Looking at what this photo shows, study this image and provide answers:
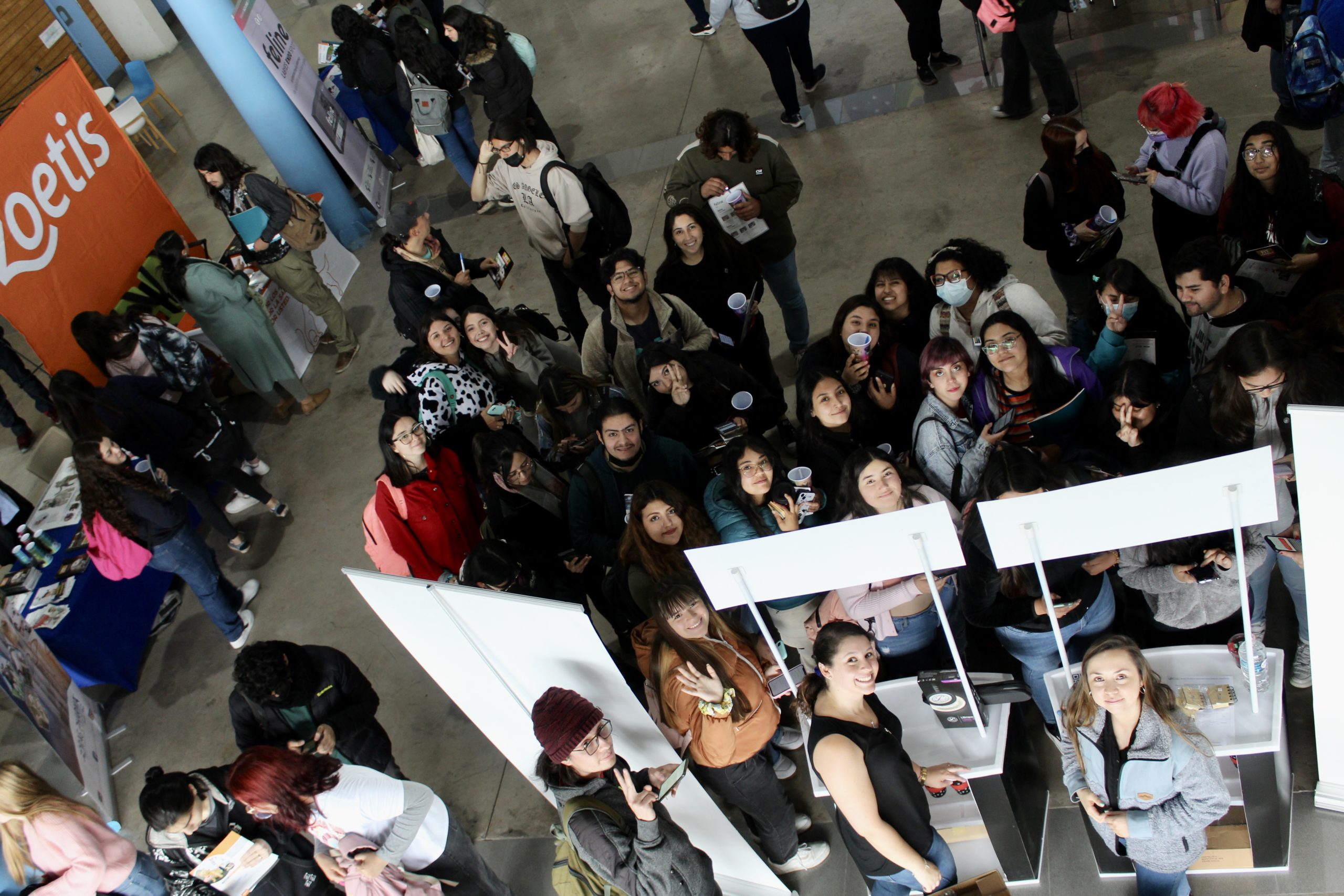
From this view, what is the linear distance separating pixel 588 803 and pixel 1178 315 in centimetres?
272

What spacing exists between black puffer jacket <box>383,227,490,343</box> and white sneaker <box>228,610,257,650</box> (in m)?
1.78

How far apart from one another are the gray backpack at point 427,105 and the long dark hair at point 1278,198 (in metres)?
5.04

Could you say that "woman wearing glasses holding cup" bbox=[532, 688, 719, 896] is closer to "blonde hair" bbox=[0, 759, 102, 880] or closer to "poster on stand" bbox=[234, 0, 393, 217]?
"blonde hair" bbox=[0, 759, 102, 880]

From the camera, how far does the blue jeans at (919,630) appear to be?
3369mm

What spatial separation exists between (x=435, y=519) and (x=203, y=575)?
5.42 feet

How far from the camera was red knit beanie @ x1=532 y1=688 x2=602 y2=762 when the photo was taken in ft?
9.03

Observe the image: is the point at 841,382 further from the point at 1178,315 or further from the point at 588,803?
the point at 588,803

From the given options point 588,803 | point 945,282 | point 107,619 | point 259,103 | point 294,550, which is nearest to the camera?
point 588,803

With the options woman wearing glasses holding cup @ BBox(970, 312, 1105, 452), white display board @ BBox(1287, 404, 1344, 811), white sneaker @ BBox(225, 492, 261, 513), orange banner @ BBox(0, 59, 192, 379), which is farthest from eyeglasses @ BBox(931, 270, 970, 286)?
orange banner @ BBox(0, 59, 192, 379)

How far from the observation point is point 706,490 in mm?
3770

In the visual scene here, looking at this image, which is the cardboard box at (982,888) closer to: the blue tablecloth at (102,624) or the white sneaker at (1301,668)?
the white sneaker at (1301,668)

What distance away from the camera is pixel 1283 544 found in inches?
118

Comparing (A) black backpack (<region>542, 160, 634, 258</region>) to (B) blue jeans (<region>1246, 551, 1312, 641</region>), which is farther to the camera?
(A) black backpack (<region>542, 160, 634, 258</region>)

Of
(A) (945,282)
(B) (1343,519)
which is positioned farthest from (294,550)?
(B) (1343,519)
